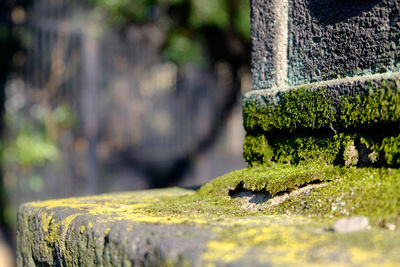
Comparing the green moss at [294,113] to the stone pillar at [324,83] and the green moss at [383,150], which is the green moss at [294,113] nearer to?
the stone pillar at [324,83]

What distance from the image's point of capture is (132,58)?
16.8ft

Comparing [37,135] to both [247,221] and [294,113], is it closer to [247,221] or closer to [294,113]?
[294,113]

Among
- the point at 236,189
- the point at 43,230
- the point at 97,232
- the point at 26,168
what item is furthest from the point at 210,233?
the point at 26,168

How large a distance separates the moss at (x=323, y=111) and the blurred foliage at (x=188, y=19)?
3.72m

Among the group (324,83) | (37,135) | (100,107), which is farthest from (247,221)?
(100,107)

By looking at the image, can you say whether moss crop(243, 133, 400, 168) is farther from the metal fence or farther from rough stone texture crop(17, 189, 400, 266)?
the metal fence

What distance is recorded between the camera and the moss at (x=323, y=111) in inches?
48.5

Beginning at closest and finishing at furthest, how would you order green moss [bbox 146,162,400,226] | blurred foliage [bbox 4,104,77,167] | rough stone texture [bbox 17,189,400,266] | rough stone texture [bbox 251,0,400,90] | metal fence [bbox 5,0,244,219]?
rough stone texture [bbox 17,189,400,266], green moss [bbox 146,162,400,226], rough stone texture [bbox 251,0,400,90], blurred foliage [bbox 4,104,77,167], metal fence [bbox 5,0,244,219]

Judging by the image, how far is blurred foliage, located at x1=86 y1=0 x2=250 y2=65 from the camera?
5.23 m

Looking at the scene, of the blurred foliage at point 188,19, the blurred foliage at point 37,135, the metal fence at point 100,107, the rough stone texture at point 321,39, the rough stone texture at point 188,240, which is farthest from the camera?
the blurred foliage at point 188,19

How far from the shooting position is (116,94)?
4.96 m

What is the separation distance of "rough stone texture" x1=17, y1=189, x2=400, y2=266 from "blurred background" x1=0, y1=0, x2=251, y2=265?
123 inches

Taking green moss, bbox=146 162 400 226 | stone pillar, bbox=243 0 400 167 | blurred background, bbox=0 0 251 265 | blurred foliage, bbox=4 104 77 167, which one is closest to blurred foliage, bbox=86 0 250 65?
blurred background, bbox=0 0 251 265

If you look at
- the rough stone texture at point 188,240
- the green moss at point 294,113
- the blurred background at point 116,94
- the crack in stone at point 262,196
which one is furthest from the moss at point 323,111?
the blurred background at point 116,94
